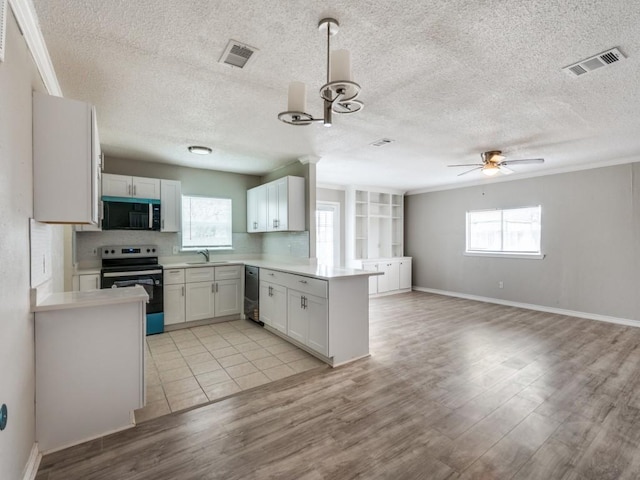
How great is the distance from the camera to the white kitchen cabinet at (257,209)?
16.9 feet

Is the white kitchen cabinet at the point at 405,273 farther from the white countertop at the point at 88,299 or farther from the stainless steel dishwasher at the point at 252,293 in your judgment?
the white countertop at the point at 88,299

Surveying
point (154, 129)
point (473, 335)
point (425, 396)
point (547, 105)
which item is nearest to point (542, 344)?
point (473, 335)

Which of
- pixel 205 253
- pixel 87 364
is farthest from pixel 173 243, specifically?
pixel 87 364

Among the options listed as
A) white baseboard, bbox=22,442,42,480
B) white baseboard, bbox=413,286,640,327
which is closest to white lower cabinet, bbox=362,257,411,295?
white baseboard, bbox=413,286,640,327

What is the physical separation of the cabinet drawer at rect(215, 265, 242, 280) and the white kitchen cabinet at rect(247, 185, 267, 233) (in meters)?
0.75

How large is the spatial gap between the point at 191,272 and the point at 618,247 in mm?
6511

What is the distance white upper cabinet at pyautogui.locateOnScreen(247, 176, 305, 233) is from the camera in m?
4.57

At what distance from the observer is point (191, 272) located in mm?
4629

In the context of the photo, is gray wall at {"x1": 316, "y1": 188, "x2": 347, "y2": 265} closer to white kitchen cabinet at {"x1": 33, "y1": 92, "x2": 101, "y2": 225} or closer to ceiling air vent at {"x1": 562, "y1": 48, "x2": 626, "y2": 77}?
ceiling air vent at {"x1": 562, "y1": 48, "x2": 626, "y2": 77}

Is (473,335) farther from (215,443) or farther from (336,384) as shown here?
(215,443)

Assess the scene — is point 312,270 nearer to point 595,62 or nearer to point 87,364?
point 87,364

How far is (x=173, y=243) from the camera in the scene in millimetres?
5023

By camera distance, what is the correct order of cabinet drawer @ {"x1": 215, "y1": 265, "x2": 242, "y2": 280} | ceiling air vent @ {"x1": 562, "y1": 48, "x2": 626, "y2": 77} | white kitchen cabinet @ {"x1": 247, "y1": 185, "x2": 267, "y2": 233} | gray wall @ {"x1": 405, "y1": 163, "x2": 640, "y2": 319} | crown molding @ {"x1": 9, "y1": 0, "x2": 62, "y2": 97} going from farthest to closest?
white kitchen cabinet @ {"x1": 247, "y1": 185, "x2": 267, "y2": 233}
cabinet drawer @ {"x1": 215, "y1": 265, "x2": 242, "y2": 280}
gray wall @ {"x1": 405, "y1": 163, "x2": 640, "y2": 319}
ceiling air vent @ {"x1": 562, "y1": 48, "x2": 626, "y2": 77}
crown molding @ {"x1": 9, "y1": 0, "x2": 62, "y2": 97}

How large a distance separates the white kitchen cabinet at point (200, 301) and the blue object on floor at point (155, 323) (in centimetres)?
35
